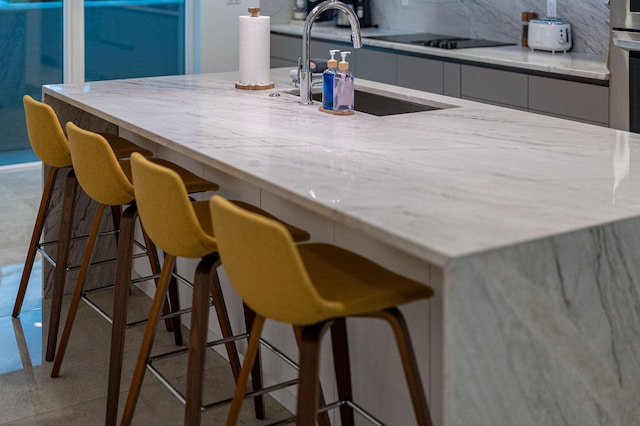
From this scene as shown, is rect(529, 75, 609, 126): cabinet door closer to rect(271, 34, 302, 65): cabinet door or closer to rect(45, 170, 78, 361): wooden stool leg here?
rect(271, 34, 302, 65): cabinet door

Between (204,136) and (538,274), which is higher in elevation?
(204,136)

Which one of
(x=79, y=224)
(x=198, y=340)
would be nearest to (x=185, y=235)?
(x=198, y=340)

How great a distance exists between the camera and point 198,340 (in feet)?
7.86

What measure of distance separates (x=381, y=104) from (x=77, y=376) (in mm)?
1613

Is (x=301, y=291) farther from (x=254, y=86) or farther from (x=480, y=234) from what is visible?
(x=254, y=86)

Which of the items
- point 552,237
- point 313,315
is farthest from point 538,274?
point 313,315

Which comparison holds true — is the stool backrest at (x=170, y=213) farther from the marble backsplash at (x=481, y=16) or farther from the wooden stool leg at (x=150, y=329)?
the marble backsplash at (x=481, y=16)

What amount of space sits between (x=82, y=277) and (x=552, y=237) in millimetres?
1835

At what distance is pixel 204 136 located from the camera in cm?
281

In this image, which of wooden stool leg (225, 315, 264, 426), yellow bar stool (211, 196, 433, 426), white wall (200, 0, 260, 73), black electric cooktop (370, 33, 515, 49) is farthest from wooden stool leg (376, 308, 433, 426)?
white wall (200, 0, 260, 73)

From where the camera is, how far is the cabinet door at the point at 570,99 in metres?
4.28

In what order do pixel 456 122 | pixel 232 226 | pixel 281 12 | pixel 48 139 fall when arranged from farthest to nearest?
pixel 281 12 < pixel 48 139 < pixel 456 122 < pixel 232 226

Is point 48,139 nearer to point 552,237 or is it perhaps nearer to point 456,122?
point 456,122

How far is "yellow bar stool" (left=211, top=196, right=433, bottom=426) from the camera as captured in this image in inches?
73.5
